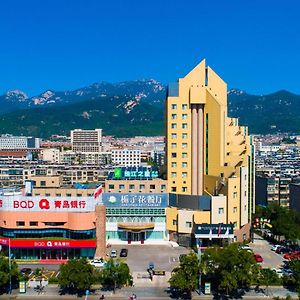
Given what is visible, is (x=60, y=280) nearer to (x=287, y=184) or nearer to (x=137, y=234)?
(x=137, y=234)

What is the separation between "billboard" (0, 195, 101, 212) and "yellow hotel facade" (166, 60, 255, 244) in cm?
1304

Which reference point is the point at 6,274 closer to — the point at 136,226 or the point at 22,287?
the point at 22,287

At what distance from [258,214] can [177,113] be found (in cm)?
2032

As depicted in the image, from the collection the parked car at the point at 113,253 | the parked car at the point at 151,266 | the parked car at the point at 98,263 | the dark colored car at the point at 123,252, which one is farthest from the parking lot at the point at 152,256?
the parked car at the point at 98,263

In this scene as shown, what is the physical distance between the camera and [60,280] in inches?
1670

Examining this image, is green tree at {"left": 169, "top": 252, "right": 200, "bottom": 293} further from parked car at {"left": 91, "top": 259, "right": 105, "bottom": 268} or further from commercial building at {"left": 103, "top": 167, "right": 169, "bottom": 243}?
commercial building at {"left": 103, "top": 167, "right": 169, "bottom": 243}

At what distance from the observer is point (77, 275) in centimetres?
4191

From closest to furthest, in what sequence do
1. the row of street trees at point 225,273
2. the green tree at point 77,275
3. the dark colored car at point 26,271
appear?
1. the row of street trees at point 225,273
2. the green tree at point 77,275
3. the dark colored car at point 26,271

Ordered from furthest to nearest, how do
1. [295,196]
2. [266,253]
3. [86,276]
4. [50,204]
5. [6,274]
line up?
[295,196], [266,253], [50,204], [6,274], [86,276]

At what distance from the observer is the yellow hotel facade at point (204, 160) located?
61.8 meters

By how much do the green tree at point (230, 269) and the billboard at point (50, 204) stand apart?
1570 centimetres

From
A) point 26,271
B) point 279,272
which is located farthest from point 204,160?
point 26,271

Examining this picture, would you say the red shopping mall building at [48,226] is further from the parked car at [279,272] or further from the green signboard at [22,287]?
the parked car at [279,272]

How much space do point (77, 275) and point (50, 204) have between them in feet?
46.6
